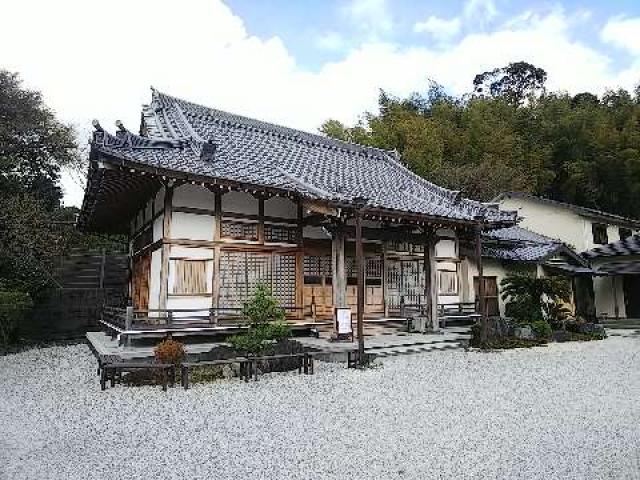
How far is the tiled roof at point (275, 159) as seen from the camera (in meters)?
10.4

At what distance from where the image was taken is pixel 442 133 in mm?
31797

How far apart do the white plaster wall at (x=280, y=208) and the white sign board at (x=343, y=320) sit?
3.39m

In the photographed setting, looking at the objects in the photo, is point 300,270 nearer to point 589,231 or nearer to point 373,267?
point 373,267

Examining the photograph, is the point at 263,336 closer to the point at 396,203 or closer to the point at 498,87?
the point at 396,203

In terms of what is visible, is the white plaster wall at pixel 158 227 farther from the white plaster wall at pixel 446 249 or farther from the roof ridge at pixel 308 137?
the white plaster wall at pixel 446 249

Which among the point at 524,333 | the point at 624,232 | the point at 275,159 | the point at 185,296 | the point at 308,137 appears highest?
the point at 308,137

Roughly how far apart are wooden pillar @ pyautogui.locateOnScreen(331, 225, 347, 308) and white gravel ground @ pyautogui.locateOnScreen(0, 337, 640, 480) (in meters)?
2.12

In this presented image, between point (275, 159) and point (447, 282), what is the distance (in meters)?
7.20

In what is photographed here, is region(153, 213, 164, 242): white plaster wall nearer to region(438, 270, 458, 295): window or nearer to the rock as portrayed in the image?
region(438, 270, 458, 295): window

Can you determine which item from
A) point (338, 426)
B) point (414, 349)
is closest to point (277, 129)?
point (414, 349)

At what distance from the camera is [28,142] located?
16.1 m

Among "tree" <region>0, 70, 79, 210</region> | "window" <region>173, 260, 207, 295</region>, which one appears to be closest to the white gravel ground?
"window" <region>173, 260, 207, 295</region>

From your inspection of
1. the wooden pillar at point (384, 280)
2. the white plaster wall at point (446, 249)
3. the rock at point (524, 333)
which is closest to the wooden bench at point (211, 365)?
the wooden pillar at point (384, 280)

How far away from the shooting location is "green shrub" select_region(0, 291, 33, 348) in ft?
40.4
